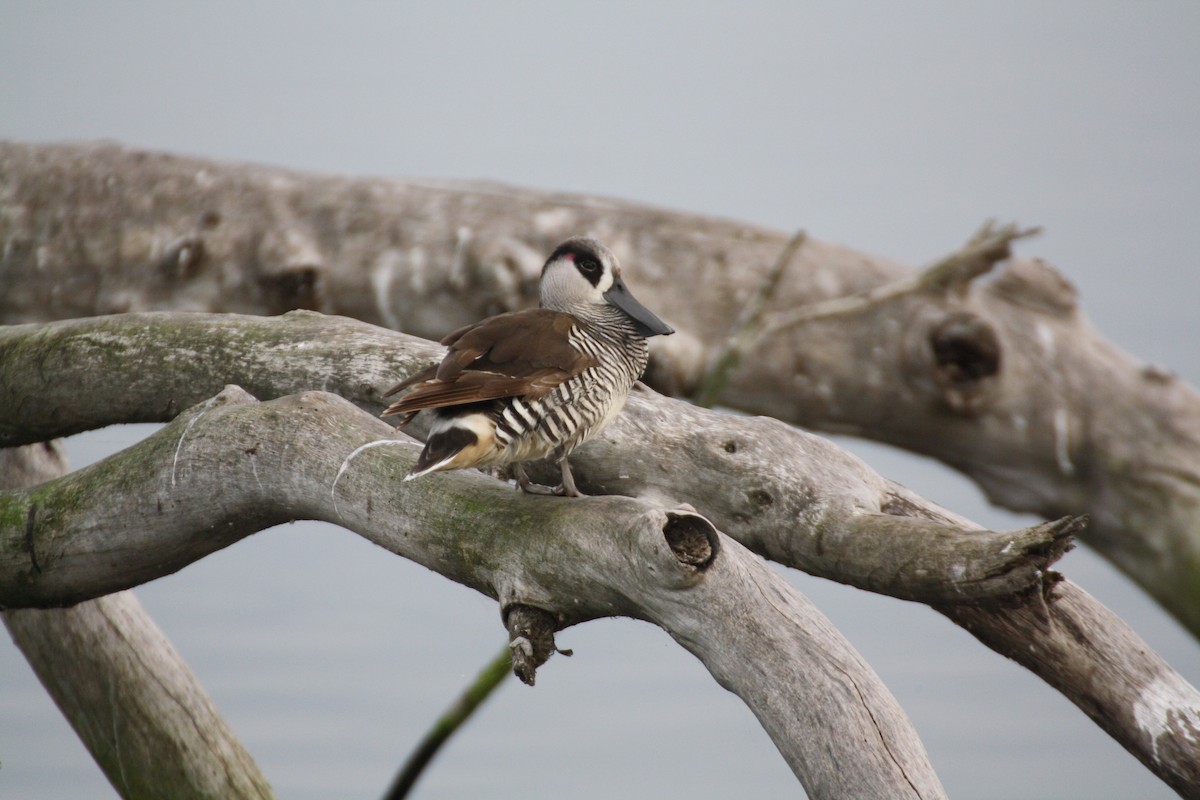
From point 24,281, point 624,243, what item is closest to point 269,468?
point 624,243

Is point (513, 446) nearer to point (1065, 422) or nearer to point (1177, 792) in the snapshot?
point (1177, 792)

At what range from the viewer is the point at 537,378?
237cm

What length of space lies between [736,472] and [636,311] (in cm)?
61

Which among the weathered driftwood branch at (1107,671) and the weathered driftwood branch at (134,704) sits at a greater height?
the weathered driftwood branch at (1107,671)

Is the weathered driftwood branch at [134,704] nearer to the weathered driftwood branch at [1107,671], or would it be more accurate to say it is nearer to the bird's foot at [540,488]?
the bird's foot at [540,488]

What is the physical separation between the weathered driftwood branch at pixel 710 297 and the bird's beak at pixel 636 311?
4.87ft

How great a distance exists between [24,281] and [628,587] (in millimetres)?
3603

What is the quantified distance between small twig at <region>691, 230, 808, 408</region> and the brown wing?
1624 millimetres

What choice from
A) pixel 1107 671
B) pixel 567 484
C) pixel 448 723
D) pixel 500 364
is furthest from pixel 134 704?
pixel 1107 671

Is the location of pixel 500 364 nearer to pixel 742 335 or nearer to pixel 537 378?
pixel 537 378

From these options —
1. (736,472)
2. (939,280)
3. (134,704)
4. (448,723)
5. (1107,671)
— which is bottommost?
(134,704)

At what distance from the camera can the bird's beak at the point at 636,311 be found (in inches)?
108

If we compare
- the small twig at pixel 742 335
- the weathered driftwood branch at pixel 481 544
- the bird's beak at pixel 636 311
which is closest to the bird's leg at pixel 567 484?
the weathered driftwood branch at pixel 481 544

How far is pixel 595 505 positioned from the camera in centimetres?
237
